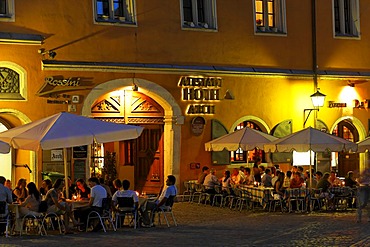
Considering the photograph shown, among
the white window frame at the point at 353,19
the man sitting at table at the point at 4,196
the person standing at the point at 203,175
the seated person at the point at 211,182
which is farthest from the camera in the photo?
the white window frame at the point at 353,19

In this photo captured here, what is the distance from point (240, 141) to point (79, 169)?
4.82 m

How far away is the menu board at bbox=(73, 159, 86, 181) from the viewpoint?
86.7 ft

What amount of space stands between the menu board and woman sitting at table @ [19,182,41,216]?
6.89 m

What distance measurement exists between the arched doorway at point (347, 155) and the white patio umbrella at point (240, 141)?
6.52m

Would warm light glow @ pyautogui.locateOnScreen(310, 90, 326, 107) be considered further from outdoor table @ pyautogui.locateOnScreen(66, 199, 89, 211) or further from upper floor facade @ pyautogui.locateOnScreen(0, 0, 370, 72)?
outdoor table @ pyautogui.locateOnScreen(66, 199, 89, 211)

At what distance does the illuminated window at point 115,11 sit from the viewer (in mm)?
27141

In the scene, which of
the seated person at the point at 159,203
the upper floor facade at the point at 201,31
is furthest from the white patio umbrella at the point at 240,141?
the seated person at the point at 159,203

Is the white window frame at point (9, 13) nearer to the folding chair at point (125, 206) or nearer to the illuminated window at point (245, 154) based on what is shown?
the folding chair at point (125, 206)

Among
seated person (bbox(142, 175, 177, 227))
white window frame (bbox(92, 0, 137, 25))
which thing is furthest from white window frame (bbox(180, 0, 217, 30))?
seated person (bbox(142, 175, 177, 227))

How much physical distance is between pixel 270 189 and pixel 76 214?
663 cm

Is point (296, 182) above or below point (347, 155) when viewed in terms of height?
below

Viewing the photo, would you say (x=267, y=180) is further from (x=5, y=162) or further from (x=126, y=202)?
(x=5, y=162)

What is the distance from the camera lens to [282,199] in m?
24.8

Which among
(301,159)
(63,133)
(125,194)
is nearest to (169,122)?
(301,159)
